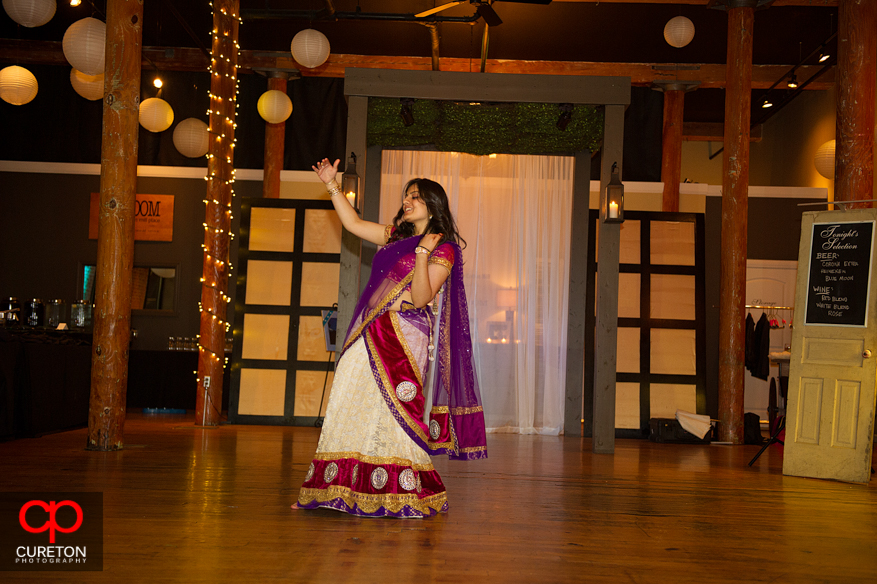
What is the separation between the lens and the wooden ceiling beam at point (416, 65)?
9727 mm

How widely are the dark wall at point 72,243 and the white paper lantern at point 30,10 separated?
14.2 feet

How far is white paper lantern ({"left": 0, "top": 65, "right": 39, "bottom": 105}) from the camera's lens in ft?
20.6

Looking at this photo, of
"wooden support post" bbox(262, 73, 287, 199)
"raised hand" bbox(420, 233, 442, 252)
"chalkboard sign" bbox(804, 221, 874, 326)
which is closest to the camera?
"raised hand" bbox(420, 233, 442, 252)

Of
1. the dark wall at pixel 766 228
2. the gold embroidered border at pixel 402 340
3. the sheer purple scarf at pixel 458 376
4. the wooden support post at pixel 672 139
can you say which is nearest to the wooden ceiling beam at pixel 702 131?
the dark wall at pixel 766 228

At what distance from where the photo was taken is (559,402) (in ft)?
24.2

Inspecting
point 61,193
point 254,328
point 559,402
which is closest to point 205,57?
point 61,193

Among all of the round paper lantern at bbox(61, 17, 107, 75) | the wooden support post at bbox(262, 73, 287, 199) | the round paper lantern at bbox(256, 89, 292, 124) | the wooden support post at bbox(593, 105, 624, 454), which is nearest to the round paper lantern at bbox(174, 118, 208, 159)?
the round paper lantern at bbox(256, 89, 292, 124)

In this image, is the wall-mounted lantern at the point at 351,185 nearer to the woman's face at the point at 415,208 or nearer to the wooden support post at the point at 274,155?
the woman's face at the point at 415,208

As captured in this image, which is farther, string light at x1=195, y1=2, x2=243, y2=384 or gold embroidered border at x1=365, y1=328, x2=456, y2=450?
string light at x1=195, y1=2, x2=243, y2=384

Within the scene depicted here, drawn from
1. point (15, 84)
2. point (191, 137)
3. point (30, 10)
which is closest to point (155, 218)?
point (191, 137)

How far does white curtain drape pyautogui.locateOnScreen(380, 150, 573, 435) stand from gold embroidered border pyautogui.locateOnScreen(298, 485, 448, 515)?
161 inches

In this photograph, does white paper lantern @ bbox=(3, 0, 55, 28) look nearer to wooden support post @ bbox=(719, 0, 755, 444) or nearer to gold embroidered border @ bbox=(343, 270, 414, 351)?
gold embroidered border @ bbox=(343, 270, 414, 351)

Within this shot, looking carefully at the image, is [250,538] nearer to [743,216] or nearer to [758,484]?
[758,484]

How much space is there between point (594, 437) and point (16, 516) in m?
4.39
